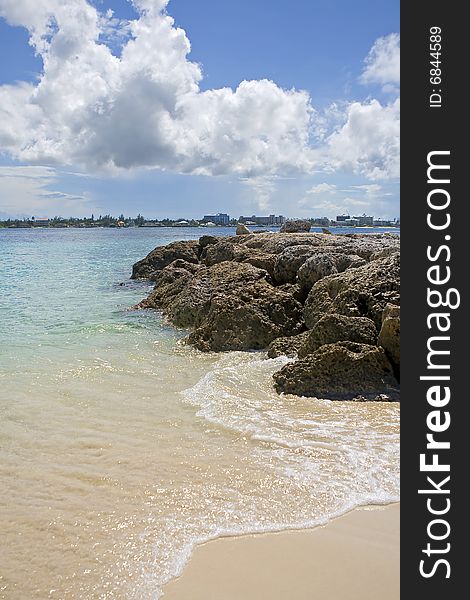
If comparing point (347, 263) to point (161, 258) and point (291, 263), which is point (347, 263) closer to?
point (291, 263)

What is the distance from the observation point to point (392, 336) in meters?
6.69

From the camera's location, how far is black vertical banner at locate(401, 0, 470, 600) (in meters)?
2.79

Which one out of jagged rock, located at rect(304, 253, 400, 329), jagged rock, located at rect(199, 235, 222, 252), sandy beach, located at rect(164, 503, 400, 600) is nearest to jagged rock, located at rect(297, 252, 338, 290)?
jagged rock, located at rect(304, 253, 400, 329)

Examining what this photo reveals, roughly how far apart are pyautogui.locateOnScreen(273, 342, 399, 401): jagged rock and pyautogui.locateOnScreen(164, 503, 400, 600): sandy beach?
9.39ft

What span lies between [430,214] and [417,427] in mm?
1267

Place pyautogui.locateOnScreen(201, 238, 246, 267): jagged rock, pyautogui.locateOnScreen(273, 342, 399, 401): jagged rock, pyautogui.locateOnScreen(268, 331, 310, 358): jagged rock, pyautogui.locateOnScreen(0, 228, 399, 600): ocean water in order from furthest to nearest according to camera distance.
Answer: pyautogui.locateOnScreen(201, 238, 246, 267): jagged rock < pyautogui.locateOnScreen(268, 331, 310, 358): jagged rock < pyautogui.locateOnScreen(273, 342, 399, 401): jagged rock < pyautogui.locateOnScreen(0, 228, 399, 600): ocean water

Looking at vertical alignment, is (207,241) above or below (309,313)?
above

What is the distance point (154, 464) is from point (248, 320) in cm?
533

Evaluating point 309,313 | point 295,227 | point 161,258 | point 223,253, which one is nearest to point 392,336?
point 309,313

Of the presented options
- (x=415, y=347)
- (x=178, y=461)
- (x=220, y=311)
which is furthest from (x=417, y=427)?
(x=220, y=311)

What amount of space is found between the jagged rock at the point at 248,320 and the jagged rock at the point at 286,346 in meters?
0.61

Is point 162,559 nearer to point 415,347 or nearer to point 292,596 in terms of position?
point 292,596

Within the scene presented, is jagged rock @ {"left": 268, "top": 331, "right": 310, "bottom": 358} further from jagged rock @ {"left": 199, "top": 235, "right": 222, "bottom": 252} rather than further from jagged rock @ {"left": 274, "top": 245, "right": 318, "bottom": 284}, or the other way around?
jagged rock @ {"left": 199, "top": 235, "right": 222, "bottom": 252}

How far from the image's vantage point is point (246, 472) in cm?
454
